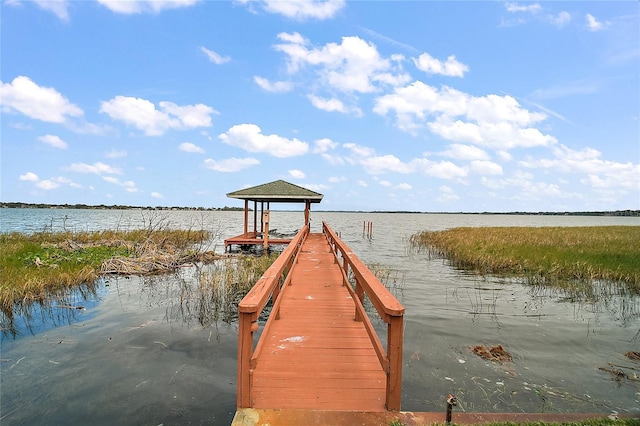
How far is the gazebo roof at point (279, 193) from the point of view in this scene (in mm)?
19422

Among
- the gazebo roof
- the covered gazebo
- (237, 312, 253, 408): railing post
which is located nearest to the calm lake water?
(237, 312, 253, 408): railing post

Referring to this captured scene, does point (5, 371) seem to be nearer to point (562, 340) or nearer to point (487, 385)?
point (487, 385)

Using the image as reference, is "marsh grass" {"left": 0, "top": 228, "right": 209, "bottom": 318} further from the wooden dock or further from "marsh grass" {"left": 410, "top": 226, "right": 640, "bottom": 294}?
"marsh grass" {"left": 410, "top": 226, "right": 640, "bottom": 294}

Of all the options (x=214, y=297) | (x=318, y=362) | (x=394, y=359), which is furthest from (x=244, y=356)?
(x=214, y=297)

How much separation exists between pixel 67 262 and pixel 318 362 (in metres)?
12.2

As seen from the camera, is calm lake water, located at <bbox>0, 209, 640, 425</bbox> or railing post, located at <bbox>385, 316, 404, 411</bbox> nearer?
railing post, located at <bbox>385, 316, 404, 411</bbox>

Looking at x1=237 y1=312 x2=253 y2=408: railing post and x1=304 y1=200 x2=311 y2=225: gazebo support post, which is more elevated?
x1=304 y1=200 x2=311 y2=225: gazebo support post

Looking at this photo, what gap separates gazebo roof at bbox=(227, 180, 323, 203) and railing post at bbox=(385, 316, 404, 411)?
650 inches

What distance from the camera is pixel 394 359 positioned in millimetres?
2943

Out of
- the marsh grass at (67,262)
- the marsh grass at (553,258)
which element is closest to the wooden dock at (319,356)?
the marsh grass at (67,262)

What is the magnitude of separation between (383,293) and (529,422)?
1.71m

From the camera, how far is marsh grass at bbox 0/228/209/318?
9.20m

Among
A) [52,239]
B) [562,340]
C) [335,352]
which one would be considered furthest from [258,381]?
[52,239]

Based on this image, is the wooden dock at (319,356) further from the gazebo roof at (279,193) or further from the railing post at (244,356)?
the gazebo roof at (279,193)
